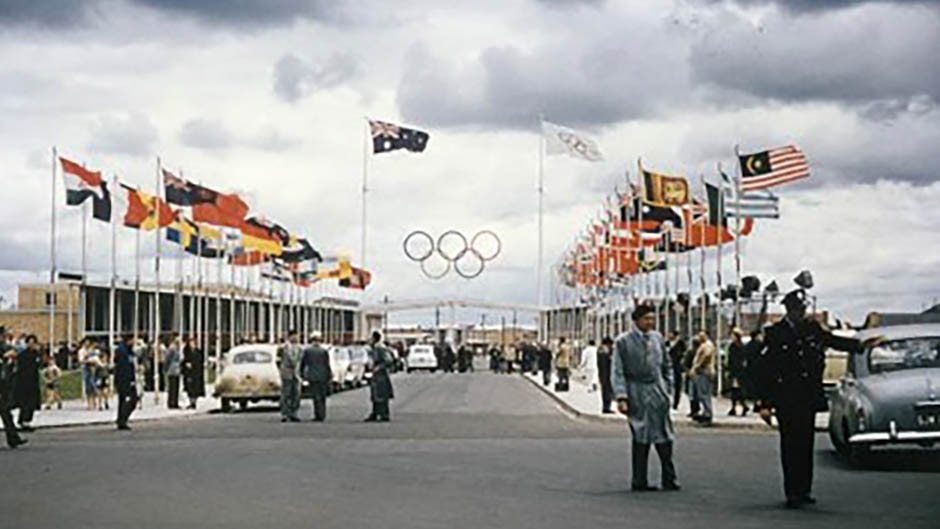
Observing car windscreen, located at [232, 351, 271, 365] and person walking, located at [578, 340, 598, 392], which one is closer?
car windscreen, located at [232, 351, 271, 365]

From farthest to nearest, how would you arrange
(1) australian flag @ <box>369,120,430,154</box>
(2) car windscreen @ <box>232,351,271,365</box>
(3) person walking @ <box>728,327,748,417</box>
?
(1) australian flag @ <box>369,120,430,154</box>
(2) car windscreen @ <box>232,351,271,365</box>
(3) person walking @ <box>728,327,748,417</box>

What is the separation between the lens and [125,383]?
29.9 meters

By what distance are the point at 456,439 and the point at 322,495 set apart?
390 inches

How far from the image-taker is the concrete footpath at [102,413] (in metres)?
32.6

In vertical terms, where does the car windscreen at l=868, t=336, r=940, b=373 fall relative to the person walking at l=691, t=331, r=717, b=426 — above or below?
above

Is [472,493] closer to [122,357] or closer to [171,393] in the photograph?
[122,357]

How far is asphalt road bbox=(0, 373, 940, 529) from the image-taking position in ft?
45.1

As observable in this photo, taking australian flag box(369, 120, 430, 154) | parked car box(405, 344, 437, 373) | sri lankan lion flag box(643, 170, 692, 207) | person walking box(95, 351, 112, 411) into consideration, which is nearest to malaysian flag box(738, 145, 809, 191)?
sri lankan lion flag box(643, 170, 692, 207)

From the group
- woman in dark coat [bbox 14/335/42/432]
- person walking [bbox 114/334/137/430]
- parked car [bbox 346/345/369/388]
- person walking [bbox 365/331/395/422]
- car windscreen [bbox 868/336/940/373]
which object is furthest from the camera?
parked car [bbox 346/345/369/388]

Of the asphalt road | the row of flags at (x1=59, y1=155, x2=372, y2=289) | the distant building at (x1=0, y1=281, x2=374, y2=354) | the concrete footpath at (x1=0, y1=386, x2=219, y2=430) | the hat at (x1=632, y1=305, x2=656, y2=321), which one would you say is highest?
the row of flags at (x1=59, y1=155, x2=372, y2=289)

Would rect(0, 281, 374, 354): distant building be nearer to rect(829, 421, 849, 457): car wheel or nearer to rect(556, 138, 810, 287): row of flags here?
rect(556, 138, 810, 287): row of flags

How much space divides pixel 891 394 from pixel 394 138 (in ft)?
206

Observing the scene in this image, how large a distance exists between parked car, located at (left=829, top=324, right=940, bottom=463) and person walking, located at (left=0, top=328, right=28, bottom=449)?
11776mm

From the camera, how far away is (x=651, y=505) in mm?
14836
